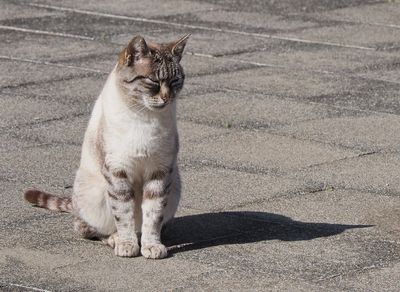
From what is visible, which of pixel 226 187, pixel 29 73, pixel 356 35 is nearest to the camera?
pixel 226 187

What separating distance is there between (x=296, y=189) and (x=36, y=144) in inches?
101

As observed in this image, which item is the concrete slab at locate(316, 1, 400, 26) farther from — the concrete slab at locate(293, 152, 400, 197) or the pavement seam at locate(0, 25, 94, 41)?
the concrete slab at locate(293, 152, 400, 197)

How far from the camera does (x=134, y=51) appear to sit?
25.3 ft

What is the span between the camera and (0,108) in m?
11.7

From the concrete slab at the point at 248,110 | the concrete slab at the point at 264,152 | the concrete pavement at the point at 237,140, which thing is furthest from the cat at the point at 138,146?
the concrete slab at the point at 248,110

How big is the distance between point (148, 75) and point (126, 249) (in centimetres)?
117

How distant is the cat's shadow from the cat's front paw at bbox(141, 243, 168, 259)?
0.21 m

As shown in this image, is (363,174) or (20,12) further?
(20,12)

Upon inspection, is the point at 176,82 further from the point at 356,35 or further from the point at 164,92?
the point at 356,35

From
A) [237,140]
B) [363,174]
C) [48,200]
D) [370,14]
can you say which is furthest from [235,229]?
[370,14]

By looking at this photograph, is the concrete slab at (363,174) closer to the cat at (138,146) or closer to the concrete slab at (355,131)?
the concrete slab at (355,131)

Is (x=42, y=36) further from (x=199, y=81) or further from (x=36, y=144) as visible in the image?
(x=36, y=144)

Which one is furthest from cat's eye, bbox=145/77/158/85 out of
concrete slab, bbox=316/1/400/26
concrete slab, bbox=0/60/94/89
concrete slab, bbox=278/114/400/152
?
concrete slab, bbox=316/1/400/26

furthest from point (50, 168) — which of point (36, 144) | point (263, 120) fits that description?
point (263, 120)
